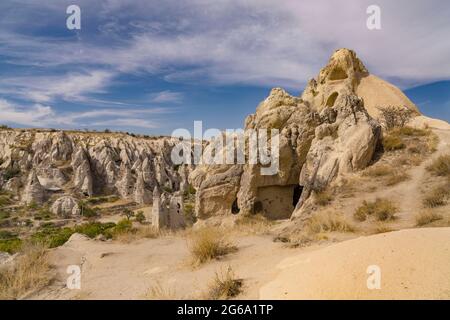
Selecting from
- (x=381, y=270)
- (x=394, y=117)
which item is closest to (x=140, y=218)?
(x=394, y=117)

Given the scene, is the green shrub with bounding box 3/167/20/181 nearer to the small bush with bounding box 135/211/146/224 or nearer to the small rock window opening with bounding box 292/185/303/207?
the small bush with bounding box 135/211/146/224

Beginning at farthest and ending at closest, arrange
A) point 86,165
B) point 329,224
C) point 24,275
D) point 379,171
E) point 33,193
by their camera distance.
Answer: point 86,165 < point 33,193 < point 379,171 < point 329,224 < point 24,275

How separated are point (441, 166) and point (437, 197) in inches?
73.7

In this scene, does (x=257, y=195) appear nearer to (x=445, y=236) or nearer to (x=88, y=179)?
(x=445, y=236)

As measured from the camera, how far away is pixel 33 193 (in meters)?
35.5

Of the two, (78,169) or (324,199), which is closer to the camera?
(324,199)

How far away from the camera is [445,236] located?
13.4 feet

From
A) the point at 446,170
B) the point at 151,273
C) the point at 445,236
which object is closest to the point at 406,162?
the point at 446,170

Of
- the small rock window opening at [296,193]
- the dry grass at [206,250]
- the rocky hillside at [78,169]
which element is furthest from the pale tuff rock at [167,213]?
the rocky hillside at [78,169]

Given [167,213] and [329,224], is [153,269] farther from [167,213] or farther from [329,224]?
[167,213]

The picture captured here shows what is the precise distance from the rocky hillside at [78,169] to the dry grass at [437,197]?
35.1 m

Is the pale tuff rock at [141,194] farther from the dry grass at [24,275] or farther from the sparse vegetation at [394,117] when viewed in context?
the dry grass at [24,275]

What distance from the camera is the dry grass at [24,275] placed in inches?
205

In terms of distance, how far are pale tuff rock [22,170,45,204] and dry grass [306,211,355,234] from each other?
35321mm
